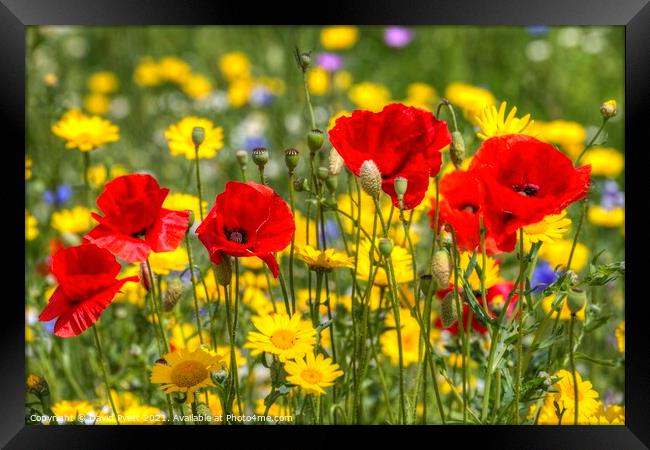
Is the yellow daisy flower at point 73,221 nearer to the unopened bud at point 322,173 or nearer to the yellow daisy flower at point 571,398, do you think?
the unopened bud at point 322,173

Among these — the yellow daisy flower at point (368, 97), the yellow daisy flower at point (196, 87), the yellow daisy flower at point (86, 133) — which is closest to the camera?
the yellow daisy flower at point (86, 133)

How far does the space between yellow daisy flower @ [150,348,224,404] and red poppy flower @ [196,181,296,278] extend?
134 millimetres

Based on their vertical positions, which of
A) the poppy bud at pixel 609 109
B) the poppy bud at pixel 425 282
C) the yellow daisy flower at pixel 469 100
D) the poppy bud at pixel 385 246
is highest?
the yellow daisy flower at pixel 469 100

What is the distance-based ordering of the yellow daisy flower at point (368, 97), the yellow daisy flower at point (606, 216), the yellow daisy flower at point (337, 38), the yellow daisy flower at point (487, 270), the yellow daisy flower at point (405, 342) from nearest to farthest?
1. the yellow daisy flower at point (487, 270)
2. the yellow daisy flower at point (405, 342)
3. the yellow daisy flower at point (606, 216)
4. the yellow daisy flower at point (368, 97)
5. the yellow daisy flower at point (337, 38)

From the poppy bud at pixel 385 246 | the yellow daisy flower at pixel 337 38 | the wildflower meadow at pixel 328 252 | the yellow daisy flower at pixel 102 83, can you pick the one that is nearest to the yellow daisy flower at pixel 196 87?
the wildflower meadow at pixel 328 252

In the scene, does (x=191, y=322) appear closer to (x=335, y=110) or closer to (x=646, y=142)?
(x=646, y=142)

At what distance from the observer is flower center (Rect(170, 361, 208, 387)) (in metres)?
1.07

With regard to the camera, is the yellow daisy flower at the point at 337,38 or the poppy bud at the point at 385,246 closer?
the poppy bud at the point at 385,246

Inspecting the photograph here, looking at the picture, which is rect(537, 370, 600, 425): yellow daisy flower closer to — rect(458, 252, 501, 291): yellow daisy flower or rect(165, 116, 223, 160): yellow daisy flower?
rect(458, 252, 501, 291): yellow daisy flower

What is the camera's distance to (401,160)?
106 cm

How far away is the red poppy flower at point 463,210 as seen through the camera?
3.65ft

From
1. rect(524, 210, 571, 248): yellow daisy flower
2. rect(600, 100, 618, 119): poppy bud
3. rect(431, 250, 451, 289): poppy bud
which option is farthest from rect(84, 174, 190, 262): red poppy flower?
rect(600, 100, 618, 119): poppy bud

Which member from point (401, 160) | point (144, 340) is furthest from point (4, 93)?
point (144, 340)
